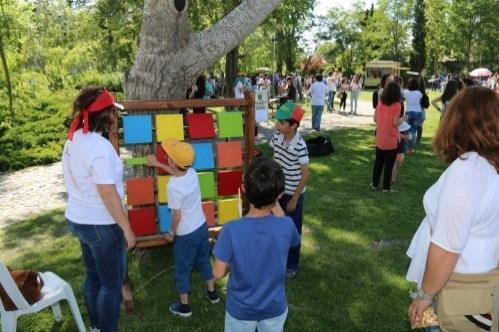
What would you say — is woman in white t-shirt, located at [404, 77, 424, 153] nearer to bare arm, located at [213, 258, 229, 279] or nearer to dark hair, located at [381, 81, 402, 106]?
dark hair, located at [381, 81, 402, 106]

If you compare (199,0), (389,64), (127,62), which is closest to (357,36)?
(389,64)

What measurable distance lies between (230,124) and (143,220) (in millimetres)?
1309

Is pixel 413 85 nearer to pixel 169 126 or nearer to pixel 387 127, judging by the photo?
pixel 387 127

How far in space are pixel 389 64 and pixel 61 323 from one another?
47584 millimetres

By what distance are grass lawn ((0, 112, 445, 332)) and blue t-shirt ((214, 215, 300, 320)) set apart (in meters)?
1.43

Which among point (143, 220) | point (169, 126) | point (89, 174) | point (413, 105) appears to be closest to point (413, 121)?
point (413, 105)

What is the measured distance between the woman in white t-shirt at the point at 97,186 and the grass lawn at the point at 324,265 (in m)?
1.09

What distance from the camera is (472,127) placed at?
204cm

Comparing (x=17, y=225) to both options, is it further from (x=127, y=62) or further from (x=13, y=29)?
(x=127, y=62)

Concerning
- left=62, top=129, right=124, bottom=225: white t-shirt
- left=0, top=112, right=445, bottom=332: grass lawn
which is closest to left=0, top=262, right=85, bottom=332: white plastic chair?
left=0, top=112, right=445, bottom=332: grass lawn

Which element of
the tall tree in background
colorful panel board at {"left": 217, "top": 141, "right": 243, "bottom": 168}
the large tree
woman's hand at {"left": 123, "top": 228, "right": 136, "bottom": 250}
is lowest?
woman's hand at {"left": 123, "top": 228, "right": 136, "bottom": 250}

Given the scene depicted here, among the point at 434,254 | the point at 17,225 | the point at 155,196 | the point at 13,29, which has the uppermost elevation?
the point at 13,29

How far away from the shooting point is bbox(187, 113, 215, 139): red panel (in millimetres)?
4582

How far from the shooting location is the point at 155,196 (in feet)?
15.2
